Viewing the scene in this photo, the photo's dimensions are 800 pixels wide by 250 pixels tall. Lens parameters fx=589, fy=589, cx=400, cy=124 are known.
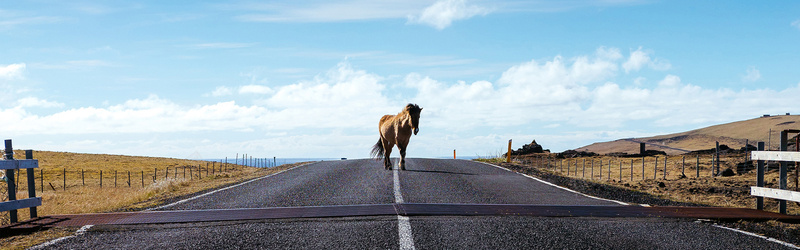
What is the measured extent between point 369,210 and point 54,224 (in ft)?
16.0

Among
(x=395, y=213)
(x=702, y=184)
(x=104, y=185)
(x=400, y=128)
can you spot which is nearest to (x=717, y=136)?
(x=702, y=184)

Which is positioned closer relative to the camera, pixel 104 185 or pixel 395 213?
pixel 395 213

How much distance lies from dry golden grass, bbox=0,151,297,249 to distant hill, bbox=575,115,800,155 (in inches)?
2840

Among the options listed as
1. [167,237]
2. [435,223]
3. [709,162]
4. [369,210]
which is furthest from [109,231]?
[709,162]

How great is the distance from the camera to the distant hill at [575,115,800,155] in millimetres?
99812

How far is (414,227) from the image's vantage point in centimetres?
799

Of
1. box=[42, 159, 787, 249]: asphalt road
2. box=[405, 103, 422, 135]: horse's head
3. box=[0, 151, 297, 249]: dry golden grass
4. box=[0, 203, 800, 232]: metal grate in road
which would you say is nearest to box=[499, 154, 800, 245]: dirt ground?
box=[0, 203, 800, 232]: metal grate in road

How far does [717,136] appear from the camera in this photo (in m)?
108

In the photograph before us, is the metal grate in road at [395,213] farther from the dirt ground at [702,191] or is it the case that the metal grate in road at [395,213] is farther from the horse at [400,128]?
the horse at [400,128]

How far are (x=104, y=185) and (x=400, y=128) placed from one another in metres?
31.8

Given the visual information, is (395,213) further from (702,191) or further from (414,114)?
(702,191)

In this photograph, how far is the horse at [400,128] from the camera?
19.3 meters

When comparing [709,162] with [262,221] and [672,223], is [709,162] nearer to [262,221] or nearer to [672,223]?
[672,223]

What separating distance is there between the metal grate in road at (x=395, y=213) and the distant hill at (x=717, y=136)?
299ft
